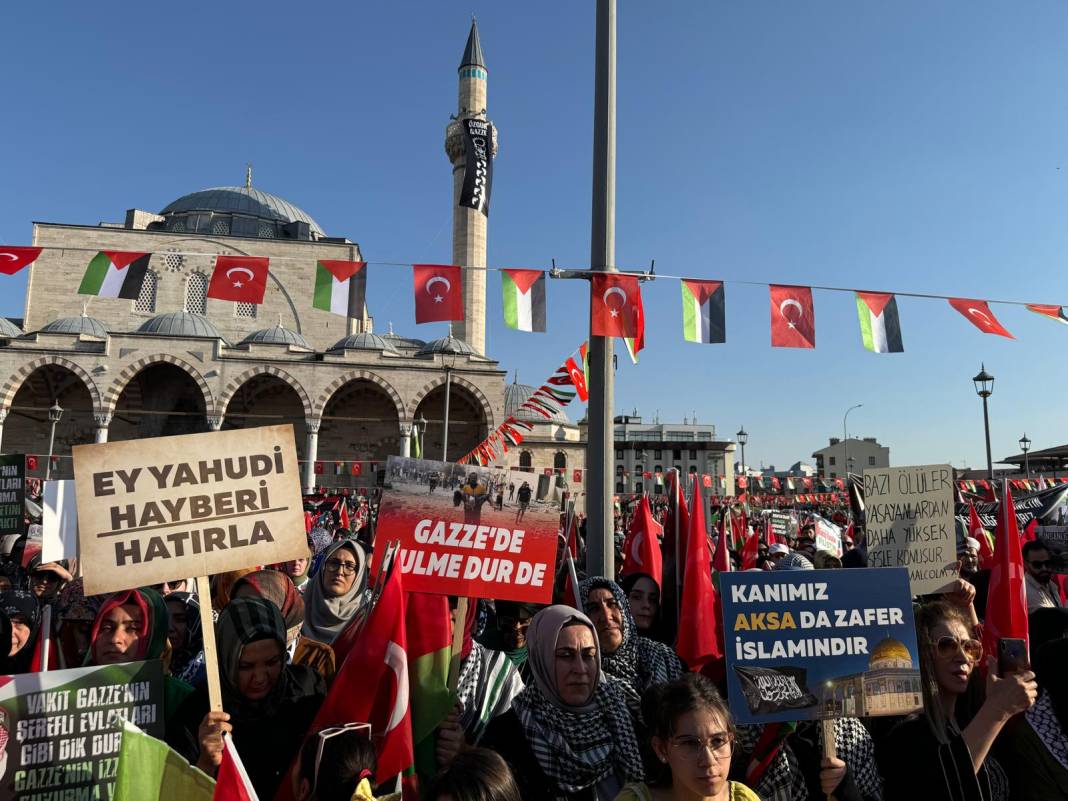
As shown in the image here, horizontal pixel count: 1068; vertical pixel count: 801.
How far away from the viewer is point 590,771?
2.39 meters

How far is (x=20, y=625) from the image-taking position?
3.17m

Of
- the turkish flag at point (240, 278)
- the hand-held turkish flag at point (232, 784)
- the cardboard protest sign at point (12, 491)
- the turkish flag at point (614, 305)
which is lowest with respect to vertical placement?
the hand-held turkish flag at point (232, 784)

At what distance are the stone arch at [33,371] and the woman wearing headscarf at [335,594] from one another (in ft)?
99.8

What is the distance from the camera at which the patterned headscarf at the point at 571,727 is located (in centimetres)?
239

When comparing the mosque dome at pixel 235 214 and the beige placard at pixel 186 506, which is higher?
the mosque dome at pixel 235 214

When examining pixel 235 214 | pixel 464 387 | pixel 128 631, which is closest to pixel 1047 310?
pixel 128 631

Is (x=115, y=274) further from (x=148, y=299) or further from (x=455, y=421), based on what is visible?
(x=148, y=299)

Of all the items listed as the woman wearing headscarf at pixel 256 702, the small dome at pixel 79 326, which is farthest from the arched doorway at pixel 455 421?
the woman wearing headscarf at pixel 256 702

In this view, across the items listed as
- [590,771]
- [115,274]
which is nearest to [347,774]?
[590,771]

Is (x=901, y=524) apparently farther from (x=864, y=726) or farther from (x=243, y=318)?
(x=243, y=318)

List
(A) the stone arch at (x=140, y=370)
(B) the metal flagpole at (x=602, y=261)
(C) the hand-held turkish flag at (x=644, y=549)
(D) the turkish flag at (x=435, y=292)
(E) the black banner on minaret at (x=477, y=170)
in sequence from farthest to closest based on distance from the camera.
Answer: (A) the stone arch at (x=140, y=370), (E) the black banner on minaret at (x=477, y=170), (D) the turkish flag at (x=435, y=292), (C) the hand-held turkish flag at (x=644, y=549), (B) the metal flagpole at (x=602, y=261)

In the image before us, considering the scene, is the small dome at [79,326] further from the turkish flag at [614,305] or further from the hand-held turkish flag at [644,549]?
the turkish flag at [614,305]

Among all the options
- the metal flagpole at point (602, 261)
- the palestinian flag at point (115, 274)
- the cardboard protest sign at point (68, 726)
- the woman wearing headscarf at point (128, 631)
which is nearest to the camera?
the cardboard protest sign at point (68, 726)

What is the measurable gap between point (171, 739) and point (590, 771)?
1385 millimetres
